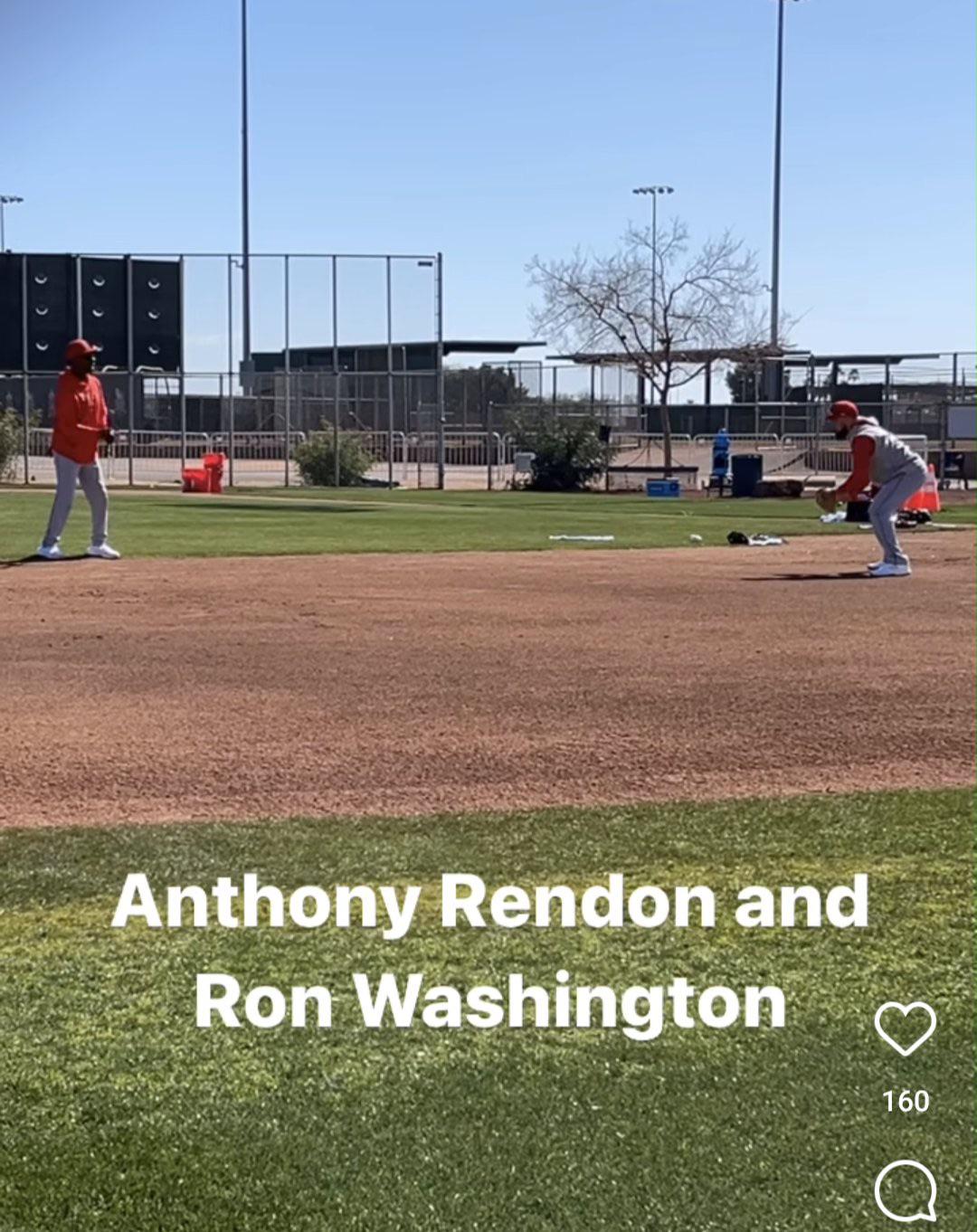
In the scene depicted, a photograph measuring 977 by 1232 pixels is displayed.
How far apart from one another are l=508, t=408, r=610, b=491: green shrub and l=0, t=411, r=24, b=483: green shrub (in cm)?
1156

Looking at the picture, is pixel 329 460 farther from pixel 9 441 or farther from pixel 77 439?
pixel 77 439

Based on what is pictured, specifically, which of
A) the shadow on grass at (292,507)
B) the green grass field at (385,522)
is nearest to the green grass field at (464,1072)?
the green grass field at (385,522)

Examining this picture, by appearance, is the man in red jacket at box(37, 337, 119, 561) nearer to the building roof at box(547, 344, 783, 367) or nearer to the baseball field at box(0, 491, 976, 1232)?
the baseball field at box(0, 491, 976, 1232)

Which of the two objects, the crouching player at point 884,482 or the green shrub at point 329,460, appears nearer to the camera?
the crouching player at point 884,482

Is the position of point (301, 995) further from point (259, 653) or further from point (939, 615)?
point (939, 615)

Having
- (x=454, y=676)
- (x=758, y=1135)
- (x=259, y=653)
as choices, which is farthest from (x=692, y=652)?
(x=758, y=1135)

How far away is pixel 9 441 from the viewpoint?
38.7 m

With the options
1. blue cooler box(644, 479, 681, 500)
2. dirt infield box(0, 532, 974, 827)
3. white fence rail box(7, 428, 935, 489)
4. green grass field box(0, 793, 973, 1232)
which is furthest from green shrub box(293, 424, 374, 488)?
green grass field box(0, 793, 973, 1232)

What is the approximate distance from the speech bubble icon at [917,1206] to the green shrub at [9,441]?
36.8 meters

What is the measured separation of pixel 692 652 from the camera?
10359mm

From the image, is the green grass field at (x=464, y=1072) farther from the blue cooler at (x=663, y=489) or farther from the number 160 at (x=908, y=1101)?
the blue cooler at (x=663, y=489)

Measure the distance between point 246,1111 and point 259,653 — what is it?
21.0 feet

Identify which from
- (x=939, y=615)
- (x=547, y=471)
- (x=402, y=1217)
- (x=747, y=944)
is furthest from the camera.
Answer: (x=547, y=471)

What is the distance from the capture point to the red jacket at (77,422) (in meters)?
15.5
